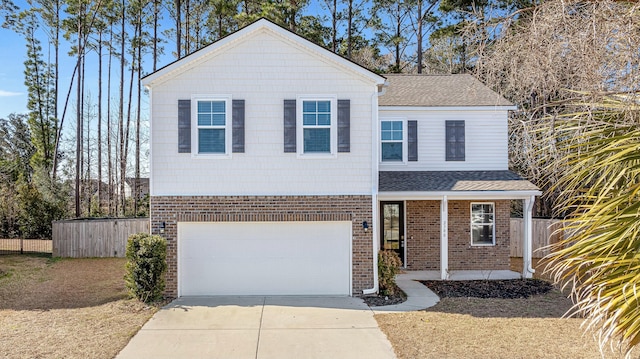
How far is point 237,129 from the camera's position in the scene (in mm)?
10000

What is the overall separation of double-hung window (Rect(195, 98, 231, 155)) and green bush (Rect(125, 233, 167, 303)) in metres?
2.41

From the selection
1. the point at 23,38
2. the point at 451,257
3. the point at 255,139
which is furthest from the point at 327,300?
the point at 23,38

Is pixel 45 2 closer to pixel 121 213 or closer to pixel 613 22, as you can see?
Answer: pixel 121 213

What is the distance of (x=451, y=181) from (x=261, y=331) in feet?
23.0

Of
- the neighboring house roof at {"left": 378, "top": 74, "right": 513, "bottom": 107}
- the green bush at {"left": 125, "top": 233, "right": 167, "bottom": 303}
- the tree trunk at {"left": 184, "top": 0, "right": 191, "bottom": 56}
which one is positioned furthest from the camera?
the tree trunk at {"left": 184, "top": 0, "right": 191, "bottom": 56}

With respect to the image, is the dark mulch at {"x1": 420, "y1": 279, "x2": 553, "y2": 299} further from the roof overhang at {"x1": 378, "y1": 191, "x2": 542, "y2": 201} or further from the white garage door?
the white garage door

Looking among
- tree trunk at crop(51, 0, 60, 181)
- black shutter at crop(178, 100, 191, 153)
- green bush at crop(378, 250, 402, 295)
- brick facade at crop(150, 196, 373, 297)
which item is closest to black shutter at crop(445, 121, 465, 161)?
brick facade at crop(150, 196, 373, 297)

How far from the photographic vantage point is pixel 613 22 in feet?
14.4

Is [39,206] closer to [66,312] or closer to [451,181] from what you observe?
[66,312]

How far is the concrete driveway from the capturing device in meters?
6.63

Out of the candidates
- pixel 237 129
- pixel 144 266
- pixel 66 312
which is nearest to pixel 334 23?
pixel 237 129

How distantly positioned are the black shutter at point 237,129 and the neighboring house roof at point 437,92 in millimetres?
4753

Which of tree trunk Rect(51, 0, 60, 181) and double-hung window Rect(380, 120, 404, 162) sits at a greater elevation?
tree trunk Rect(51, 0, 60, 181)

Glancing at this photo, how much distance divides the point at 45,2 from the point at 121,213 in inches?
466
